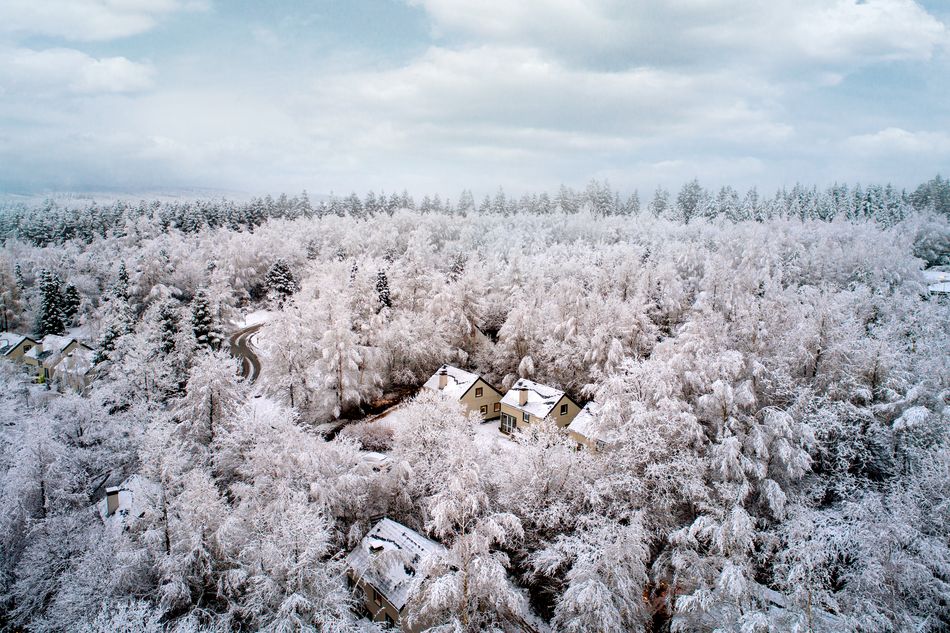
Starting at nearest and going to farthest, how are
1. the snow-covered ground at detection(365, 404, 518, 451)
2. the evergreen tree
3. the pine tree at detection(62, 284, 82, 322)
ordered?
the snow-covered ground at detection(365, 404, 518, 451)
the pine tree at detection(62, 284, 82, 322)
the evergreen tree

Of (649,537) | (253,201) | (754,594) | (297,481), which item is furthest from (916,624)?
(253,201)

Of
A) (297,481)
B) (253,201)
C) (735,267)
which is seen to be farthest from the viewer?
(253,201)

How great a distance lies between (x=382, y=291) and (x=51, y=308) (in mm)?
36261

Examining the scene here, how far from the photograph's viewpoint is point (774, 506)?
18.5 m

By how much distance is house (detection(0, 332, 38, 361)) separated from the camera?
144 ft

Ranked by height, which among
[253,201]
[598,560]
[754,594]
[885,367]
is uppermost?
[253,201]

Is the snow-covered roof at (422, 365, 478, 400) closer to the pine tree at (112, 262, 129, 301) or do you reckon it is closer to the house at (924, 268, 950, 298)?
the pine tree at (112, 262, 129, 301)

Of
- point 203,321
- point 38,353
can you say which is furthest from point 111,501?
point 38,353

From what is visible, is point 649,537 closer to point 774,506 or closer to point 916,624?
point 774,506

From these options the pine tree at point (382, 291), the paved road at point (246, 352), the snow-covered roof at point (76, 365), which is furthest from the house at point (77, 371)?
the pine tree at point (382, 291)

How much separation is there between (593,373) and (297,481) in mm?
22595

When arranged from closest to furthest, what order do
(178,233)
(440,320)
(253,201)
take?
1. (440,320)
2. (178,233)
3. (253,201)

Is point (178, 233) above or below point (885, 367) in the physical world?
above

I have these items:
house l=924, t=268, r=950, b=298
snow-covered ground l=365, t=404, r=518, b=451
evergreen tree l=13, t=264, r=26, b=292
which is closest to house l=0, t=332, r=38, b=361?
evergreen tree l=13, t=264, r=26, b=292
